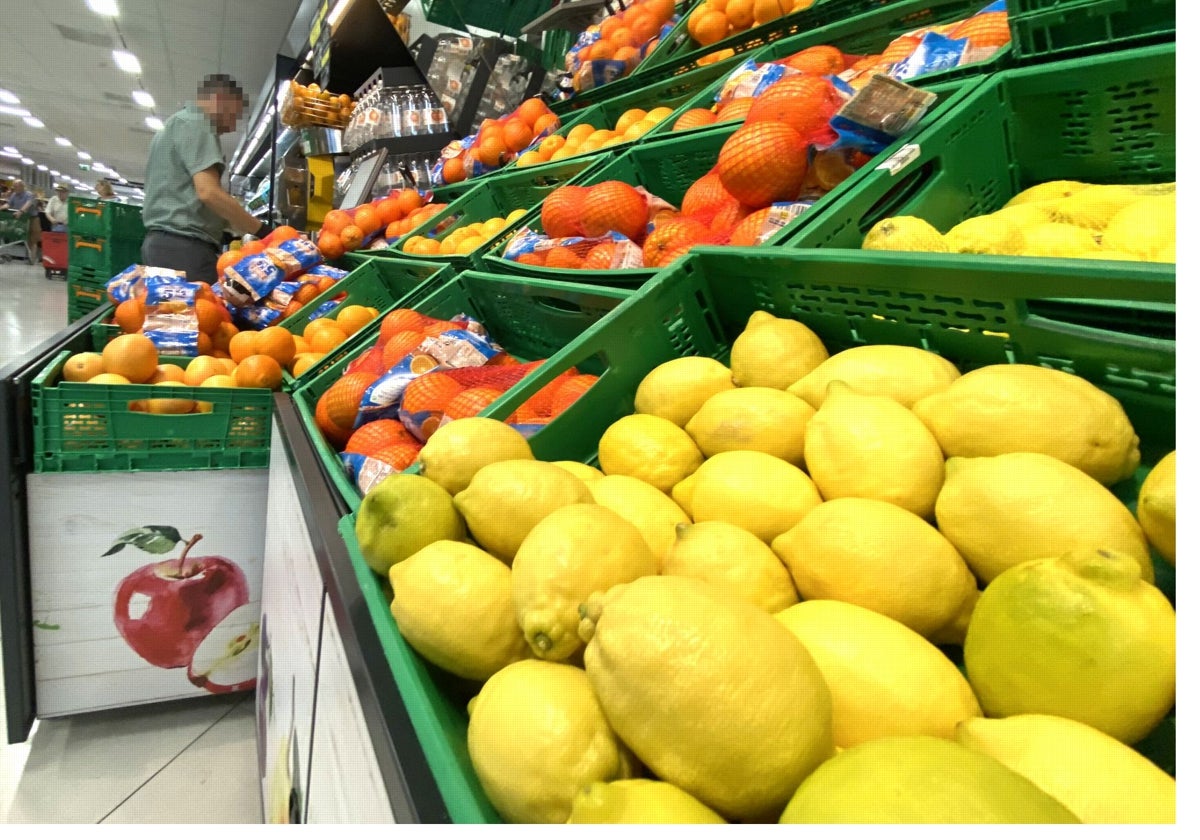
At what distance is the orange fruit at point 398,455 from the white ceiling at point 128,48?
1098 centimetres

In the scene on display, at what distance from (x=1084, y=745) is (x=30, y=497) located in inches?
93.6

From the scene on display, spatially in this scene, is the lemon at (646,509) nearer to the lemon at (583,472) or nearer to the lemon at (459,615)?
the lemon at (583,472)

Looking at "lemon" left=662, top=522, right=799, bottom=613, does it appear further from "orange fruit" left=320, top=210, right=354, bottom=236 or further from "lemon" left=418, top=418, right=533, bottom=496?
"orange fruit" left=320, top=210, right=354, bottom=236

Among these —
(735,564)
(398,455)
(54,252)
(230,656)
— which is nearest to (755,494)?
(735,564)

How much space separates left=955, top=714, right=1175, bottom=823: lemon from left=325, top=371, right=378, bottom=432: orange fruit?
1530mm

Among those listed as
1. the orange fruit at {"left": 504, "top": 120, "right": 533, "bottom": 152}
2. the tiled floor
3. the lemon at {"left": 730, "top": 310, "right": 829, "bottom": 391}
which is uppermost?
the orange fruit at {"left": 504, "top": 120, "right": 533, "bottom": 152}

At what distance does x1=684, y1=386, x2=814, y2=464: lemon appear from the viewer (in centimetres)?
87

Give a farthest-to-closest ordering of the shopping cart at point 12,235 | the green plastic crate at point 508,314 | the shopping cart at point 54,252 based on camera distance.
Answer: the shopping cart at point 12,235 < the shopping cart at point 54,252 < the green plastic crate at point 508,314

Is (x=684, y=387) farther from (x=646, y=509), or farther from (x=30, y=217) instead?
(x=30, y=217)

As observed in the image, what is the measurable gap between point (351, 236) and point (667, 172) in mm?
2205

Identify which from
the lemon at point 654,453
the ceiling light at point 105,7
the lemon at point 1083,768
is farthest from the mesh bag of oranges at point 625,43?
the ceiling light at point 105,7

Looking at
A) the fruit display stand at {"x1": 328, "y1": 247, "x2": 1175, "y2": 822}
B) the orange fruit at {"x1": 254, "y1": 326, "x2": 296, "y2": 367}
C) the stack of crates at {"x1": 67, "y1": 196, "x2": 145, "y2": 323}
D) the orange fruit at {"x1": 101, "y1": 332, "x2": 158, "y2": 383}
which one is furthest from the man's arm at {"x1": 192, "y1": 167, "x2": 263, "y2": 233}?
the fruit display stand at {"x1": 328, "y1": 247, "x2": 1175, "y2": 822}

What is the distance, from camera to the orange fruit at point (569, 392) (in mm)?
1218

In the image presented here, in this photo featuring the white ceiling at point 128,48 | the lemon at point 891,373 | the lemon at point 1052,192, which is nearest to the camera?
the lemon at point 891,373
